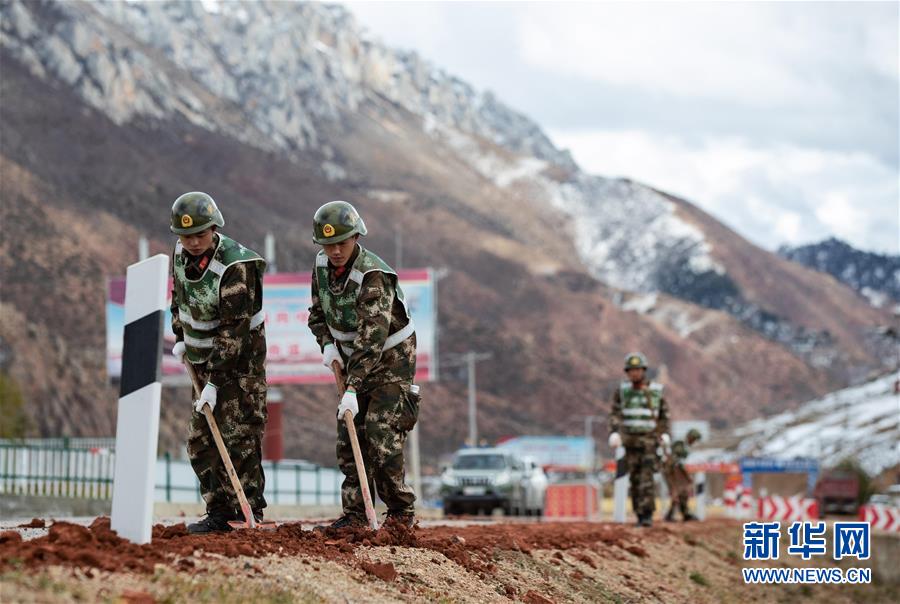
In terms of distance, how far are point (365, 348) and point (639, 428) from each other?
950 centimetres

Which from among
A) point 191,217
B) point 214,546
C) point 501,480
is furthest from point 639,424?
point 501,480

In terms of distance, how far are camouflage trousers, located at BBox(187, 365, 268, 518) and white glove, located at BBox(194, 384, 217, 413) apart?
13cm

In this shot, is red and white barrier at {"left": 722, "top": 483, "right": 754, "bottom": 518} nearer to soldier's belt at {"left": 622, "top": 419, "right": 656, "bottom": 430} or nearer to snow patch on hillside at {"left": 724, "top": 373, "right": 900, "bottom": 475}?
soldier's belt at {"left": 622, "top": 419, "right": 656, "bottom": 430}

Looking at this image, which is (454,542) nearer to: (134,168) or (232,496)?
(232,496)

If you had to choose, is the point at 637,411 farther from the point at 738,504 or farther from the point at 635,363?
the point at 738,504

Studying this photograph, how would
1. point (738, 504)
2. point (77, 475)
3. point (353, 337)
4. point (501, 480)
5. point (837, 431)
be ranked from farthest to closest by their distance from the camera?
point (837, 431)
point (738, 504)
point (501, 480)
point (77, 475)
point (353, 337)

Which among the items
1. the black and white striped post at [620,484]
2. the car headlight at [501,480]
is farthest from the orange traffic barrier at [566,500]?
the black and white striped post at [620,484]

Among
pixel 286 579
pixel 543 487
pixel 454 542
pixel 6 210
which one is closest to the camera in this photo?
pixel 286 579

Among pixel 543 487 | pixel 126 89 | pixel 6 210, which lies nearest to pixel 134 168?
pixel 126 89

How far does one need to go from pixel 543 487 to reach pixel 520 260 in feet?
395

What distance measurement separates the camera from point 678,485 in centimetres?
2375

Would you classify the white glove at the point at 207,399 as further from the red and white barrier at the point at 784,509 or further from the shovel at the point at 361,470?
the red and white barrier at the point at 784,509

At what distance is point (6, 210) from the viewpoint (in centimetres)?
10300

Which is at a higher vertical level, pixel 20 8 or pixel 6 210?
pixel 20 8
